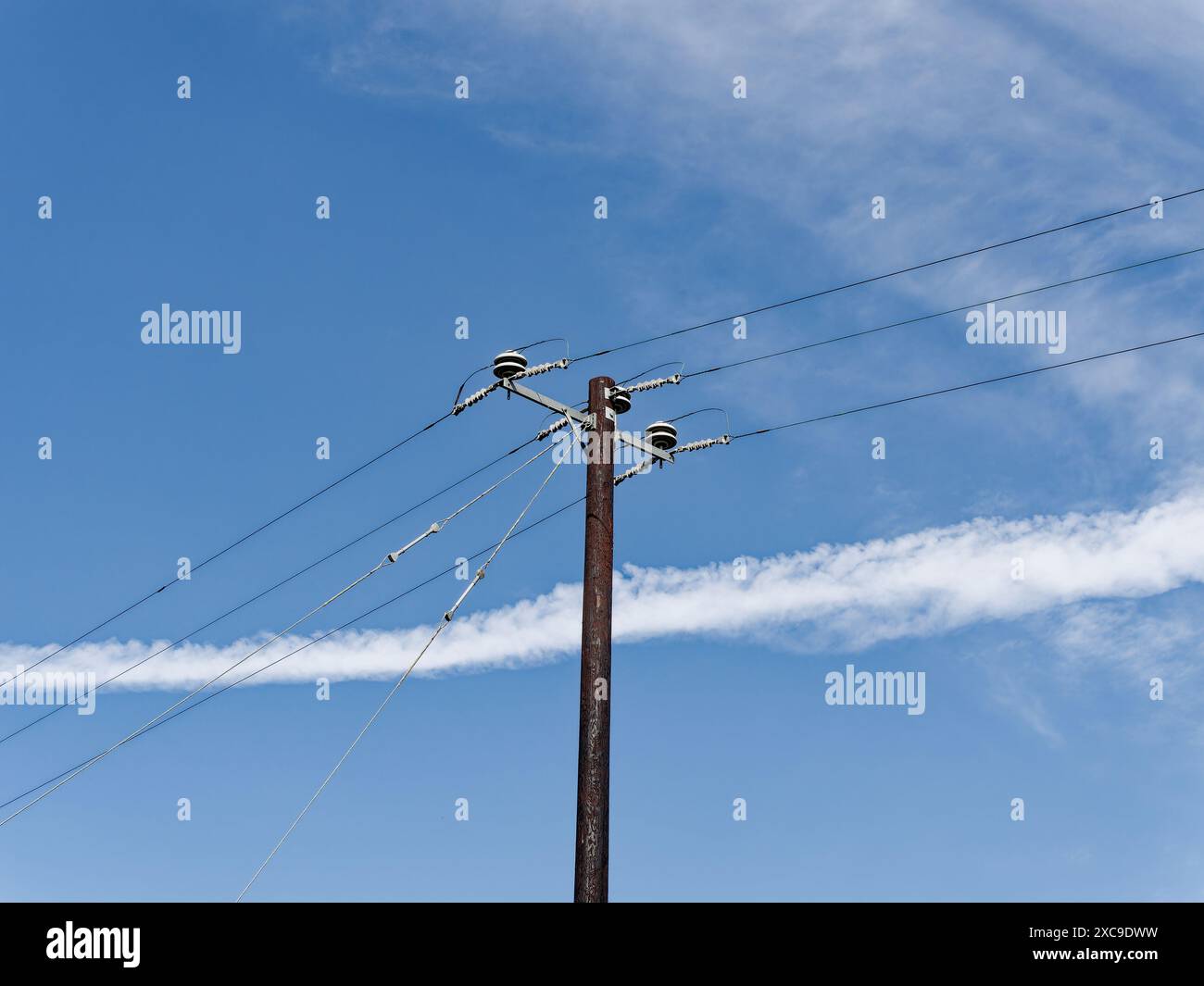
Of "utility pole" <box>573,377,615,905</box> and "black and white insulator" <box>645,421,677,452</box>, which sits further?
"black and white insulator" <box>645,421,677,452</box>

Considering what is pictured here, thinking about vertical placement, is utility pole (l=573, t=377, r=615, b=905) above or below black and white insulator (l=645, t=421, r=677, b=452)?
below

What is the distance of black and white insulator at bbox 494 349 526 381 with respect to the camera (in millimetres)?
14094

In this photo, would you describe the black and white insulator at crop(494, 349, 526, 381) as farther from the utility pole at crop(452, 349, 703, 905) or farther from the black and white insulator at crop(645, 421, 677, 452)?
the black and white insulator at crop(645, 421, 677, 452)

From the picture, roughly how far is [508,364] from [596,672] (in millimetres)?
3669

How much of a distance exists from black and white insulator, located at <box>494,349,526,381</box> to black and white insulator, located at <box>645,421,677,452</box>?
5.34 ft

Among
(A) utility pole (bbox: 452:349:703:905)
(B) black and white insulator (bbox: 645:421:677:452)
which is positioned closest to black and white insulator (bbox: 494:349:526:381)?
(A) utility pole (bbox: 452:349:703:905)

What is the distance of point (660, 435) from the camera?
14617mm

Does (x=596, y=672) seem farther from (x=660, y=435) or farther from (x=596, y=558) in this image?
(x=660, y=435)

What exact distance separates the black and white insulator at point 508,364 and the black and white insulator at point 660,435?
64.0 inches

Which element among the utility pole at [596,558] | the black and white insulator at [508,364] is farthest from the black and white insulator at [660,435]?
the black and white insulator at [508,364]
